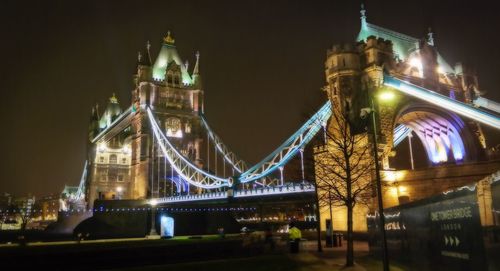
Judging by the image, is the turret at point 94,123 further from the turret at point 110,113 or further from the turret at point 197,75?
the turret at point 197,75

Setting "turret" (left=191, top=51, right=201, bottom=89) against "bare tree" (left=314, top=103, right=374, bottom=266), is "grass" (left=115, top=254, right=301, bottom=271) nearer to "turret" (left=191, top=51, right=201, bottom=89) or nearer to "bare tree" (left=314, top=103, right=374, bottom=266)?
"bare tree" (left=314, top=103, right=374, bottom=266)

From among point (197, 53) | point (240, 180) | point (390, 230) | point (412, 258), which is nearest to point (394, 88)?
point (240, 180)

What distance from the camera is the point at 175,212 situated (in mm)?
61625

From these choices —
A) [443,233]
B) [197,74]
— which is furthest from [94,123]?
[443,233]

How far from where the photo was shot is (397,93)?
40094 mm

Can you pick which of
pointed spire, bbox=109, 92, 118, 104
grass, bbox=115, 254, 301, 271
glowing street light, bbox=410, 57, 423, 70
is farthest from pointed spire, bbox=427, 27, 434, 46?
pointed spire, bbox=109, 92, 118, 104

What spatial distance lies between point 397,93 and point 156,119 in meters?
53.2

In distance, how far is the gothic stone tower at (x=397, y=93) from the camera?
3709cm

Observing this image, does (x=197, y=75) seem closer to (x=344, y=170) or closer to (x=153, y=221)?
(x=153, y=221)

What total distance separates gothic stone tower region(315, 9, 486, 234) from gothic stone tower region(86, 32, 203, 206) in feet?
144

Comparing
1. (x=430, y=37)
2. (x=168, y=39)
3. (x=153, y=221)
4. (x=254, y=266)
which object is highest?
(x=168, y=39)

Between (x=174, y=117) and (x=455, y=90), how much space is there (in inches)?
2050

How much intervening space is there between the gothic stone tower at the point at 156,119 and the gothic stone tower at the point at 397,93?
43.8 m

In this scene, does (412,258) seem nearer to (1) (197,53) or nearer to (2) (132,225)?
(2) (132,225)
